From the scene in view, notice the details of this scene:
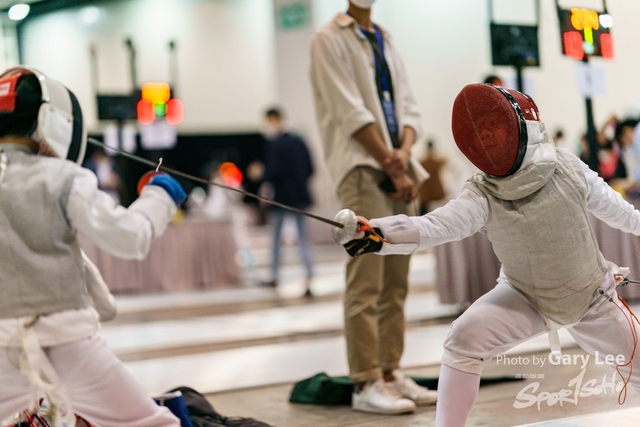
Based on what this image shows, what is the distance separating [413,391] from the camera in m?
2.93

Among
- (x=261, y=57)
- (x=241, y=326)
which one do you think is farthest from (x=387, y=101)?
(x=261, y=57)

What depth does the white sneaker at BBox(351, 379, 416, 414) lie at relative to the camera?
9.12 ft

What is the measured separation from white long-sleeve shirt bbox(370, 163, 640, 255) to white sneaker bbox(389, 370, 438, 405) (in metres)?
0.98

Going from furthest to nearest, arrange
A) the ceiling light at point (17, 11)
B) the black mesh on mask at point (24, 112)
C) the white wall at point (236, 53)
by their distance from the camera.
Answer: the white wall at point (236, 53), the ceiling light at point (17, 11), the black mesh on mask at point (24, 112)

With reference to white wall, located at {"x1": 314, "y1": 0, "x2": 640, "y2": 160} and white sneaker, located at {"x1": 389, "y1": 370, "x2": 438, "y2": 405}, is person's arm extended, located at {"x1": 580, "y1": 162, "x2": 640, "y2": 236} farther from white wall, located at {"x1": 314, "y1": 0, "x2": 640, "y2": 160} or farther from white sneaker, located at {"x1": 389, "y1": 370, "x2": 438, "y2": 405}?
white wall, located at {"x1": 314, "y1": 0, "x2": 640, "y2": 160}

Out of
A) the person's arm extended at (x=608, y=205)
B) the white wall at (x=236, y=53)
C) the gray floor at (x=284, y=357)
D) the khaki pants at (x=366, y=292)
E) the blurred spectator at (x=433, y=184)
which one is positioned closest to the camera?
the person's arm extended at (x=608, y=205)

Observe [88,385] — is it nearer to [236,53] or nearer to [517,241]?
[517,241]

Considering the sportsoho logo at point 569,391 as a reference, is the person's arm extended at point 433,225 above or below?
above

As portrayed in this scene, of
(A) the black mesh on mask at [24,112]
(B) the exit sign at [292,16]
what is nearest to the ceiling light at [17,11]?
(B) the exit sign at [292,16]

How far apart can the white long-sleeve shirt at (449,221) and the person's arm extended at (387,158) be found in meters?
0.76

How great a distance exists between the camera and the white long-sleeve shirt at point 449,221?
2014mm

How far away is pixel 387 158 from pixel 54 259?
1401 millimetres

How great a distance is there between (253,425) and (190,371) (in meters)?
1.43

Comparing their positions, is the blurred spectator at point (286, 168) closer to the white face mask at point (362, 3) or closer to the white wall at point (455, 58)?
the white wall at point (455, 58)
